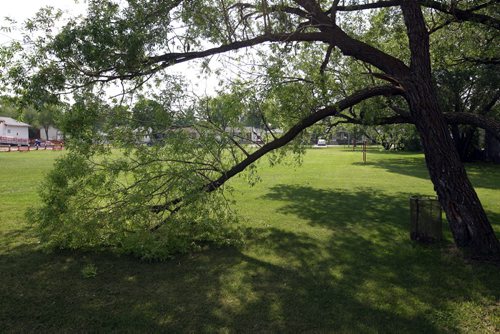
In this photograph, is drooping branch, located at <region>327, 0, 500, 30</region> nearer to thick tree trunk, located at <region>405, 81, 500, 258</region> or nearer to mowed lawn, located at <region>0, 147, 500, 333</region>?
thick tree trunk, located at <region>405, 81, 500, 258</region>

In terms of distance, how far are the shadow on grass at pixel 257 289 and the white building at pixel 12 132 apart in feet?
185

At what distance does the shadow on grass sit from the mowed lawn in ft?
0.05

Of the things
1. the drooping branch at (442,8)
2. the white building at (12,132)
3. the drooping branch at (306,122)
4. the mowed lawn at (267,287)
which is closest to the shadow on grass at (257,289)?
the mowed lawn at (267,287)

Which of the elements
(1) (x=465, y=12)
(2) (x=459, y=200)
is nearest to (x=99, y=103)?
(2) (x=459, y=200)

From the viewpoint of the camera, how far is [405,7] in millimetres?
6219

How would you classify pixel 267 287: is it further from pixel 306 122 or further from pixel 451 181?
pixel 451 181

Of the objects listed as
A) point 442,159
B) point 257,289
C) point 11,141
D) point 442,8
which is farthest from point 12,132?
point 442,159

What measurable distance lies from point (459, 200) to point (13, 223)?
8.73 metres

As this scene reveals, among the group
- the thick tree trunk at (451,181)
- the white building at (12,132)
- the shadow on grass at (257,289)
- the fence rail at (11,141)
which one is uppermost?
the white building at (12,132)

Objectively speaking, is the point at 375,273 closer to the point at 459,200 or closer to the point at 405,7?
the point at 459,200

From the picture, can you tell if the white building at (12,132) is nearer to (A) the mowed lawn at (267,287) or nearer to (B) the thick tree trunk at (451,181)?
(A) the mowed lawn at (267,287)

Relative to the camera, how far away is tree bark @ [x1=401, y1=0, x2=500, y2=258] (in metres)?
5.73

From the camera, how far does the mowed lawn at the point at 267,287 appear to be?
4027mm

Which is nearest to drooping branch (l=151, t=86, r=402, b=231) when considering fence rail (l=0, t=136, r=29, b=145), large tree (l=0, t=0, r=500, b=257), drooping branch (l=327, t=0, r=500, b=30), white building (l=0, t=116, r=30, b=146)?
large tree (l=0, t=0, r=500, b=257)
